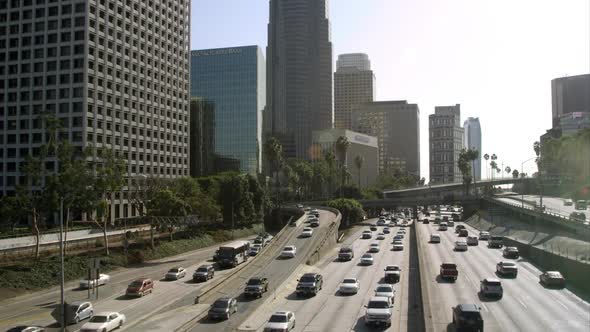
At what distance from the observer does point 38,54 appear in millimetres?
121438

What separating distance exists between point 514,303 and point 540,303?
86.2 inches

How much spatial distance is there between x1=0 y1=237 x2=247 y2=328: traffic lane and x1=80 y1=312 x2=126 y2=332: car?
586cm

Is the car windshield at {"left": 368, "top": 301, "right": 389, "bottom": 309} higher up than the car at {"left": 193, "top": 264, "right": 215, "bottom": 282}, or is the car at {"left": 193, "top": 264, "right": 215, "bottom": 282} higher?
the car windshield at {"left": 368, "top": 301, "right": 389, "bottom": 309}

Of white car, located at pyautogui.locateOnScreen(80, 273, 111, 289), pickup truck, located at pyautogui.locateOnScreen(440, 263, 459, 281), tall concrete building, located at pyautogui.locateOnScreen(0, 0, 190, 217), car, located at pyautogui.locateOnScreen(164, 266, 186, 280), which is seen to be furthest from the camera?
tall concrete building, located at pyautogui.locateOnScreen(0, 0, 190, 217)

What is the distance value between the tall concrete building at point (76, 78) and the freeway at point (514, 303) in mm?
85827

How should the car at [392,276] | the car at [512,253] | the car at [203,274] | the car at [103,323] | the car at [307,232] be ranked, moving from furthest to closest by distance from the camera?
the car at [307,232] → the car at [512,253] → the car at [203,274] → the car at [392,276] → the car at [103,323]

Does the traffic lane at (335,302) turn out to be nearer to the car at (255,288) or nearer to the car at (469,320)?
the car at (255,288)

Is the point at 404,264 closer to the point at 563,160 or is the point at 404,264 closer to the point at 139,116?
the point at 563,160

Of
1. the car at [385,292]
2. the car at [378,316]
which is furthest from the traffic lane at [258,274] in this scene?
the car at [385,292]

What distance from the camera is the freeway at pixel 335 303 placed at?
3781cm

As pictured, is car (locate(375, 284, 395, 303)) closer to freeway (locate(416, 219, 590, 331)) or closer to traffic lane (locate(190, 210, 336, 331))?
freeway (locate(416, 219, 590, 331))

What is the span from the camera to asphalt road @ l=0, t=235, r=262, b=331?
4215 centimetres

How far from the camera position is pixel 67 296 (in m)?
50.9

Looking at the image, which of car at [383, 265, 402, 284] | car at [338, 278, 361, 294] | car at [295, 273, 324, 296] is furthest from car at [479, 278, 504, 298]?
car at [295, 273, 324, 296]
